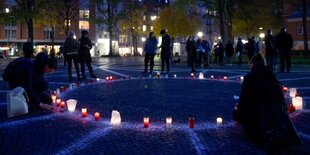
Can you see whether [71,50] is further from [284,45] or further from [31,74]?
[284,45]

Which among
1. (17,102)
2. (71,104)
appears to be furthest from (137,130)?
(17,102)

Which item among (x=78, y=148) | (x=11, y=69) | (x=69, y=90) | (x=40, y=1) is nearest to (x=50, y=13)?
(x=40, y=1)

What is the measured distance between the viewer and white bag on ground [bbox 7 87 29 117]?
7.79 meters

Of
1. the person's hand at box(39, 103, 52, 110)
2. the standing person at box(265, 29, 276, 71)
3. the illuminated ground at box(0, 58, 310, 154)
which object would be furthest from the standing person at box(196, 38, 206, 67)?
the person's hand at box(39, 103, 52, 110)

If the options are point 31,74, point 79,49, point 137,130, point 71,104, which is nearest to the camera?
point 137,130

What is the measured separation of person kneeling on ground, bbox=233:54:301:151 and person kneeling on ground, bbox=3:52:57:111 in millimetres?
4430

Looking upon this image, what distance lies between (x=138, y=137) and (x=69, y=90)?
6716mm

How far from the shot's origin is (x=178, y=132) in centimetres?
654

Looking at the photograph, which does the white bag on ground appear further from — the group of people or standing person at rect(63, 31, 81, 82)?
the group of people

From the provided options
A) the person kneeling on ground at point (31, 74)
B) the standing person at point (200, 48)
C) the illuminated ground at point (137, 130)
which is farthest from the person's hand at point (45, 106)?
the standing person at point (200, 48)

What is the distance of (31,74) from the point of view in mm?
8203

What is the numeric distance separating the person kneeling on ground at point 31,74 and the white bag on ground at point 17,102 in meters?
0.29

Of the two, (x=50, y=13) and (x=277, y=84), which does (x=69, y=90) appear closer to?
(x=277, y=84)

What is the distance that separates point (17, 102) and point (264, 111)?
508 centimetres
